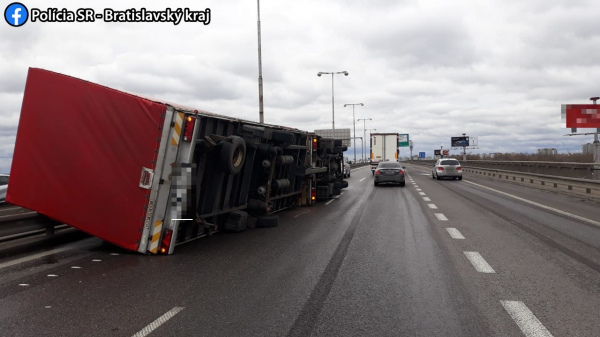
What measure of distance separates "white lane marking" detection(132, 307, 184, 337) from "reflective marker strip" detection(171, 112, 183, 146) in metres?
3.12

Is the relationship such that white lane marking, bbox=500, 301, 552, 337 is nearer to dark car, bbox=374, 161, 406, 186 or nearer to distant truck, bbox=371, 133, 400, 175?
dark car, bbox=374, 161, 406, 186

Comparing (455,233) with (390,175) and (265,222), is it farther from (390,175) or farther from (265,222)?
(390,175)

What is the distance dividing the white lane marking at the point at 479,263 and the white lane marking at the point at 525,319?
1395mm

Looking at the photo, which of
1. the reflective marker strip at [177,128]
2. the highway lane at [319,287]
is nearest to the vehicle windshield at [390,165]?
the highway lane at [319,287]

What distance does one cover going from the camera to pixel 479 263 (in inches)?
260

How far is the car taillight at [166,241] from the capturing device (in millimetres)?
7159

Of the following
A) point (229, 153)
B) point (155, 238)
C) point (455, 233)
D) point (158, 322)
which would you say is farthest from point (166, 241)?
point (455, 233)

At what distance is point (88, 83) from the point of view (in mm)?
7137

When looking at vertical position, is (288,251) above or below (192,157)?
below

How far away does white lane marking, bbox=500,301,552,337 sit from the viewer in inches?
156

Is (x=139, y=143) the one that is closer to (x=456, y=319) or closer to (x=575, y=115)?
(x=456, y=319)

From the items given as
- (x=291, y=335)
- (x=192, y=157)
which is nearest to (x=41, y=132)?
(x=192, y=157)

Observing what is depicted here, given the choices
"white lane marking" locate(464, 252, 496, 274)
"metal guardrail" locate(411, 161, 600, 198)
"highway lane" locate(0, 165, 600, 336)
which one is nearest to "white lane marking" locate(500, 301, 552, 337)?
"highway lane" locate(0, 165, 600, 336)

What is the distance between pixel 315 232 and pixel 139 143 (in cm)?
422
